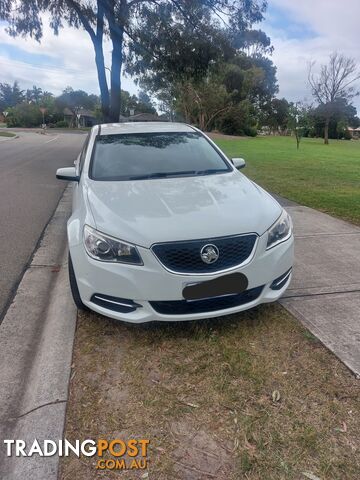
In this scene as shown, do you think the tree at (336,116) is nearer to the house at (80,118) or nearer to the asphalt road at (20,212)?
the asphalt road at (20,212)

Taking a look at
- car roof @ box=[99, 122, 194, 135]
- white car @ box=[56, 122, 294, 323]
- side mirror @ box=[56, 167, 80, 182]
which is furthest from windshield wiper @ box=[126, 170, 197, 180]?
car roof @ box=[99, 122, 194, 135]

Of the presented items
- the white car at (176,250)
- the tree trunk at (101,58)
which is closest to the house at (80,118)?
the tree trunk at (101,58)

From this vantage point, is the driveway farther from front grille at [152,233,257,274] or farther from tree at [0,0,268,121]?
tree at [0,0,268,121]

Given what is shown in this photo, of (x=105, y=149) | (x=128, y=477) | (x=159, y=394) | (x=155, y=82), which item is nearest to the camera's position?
(x=128, y=477)

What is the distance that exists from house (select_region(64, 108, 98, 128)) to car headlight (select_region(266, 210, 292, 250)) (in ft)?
260

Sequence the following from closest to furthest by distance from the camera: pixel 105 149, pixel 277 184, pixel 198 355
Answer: pixel 198 355, pixel 105 149, pixel 277 184

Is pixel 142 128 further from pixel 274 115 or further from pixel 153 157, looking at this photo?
pixel 274 115

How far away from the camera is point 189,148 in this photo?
4438mm

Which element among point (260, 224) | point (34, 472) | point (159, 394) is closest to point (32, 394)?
point (34, 472)

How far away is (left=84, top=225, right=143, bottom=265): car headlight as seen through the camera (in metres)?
2.72

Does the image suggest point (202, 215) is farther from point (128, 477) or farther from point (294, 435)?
point (128, 477)

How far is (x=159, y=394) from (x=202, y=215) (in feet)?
4.19

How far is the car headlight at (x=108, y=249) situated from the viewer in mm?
2725

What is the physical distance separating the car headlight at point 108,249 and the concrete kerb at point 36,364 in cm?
73
